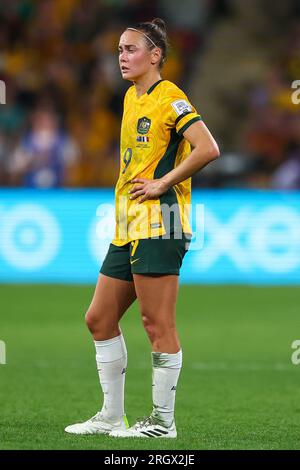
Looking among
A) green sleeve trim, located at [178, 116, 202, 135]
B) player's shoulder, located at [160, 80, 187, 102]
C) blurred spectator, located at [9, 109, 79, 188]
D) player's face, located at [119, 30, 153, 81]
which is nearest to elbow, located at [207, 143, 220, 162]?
green sleeve trim, located at [178, 116, 202, 135]

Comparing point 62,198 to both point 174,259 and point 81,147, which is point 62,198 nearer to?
point 81,147

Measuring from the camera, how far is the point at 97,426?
5.91m

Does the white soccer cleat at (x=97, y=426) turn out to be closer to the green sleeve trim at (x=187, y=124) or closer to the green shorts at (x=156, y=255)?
the green shorts at (x=156, y=255)

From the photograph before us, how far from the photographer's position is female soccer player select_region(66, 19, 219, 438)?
559cm

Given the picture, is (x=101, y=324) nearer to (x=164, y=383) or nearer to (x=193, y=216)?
(x=164, y=383)

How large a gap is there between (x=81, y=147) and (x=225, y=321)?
18.4 feet

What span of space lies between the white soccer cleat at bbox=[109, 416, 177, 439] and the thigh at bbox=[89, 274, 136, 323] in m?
0.56

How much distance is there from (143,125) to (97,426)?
5.21ft

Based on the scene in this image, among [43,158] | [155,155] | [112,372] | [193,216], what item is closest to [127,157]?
[155,155]

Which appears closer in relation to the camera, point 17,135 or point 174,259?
point 174,259

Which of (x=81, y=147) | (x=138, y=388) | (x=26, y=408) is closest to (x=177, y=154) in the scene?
(x=26, y=408)

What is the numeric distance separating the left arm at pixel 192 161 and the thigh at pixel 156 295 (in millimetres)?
408

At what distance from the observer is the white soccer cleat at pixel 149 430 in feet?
18.7

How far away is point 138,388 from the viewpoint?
7695 millimetres
